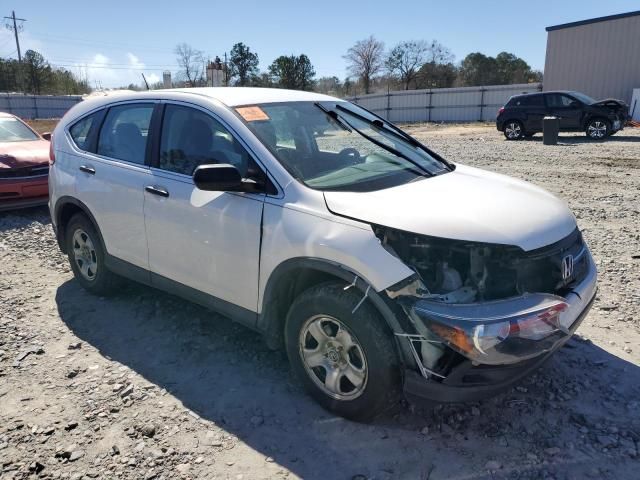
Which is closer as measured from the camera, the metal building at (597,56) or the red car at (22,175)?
the red car at (22,175)

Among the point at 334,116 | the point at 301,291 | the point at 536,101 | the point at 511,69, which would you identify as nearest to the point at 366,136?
the point at 334,116

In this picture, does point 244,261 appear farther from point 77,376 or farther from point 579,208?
point 579,208

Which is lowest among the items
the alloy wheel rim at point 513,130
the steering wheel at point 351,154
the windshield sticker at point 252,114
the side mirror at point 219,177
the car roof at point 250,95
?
the alloy wheel rim at point 513,130

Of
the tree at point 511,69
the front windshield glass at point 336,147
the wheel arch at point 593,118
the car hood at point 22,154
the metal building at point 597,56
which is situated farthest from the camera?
the tree at point 511,69

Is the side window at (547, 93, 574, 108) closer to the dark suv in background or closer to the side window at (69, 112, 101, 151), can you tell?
the dark suv in background

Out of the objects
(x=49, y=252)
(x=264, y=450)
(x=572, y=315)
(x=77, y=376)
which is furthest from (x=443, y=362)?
(x=49, y=252)

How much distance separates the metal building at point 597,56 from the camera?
84.4ft

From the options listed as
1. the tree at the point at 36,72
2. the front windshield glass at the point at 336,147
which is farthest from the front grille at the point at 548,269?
the tree at the point at 36,72

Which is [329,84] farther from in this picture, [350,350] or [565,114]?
[350,350]

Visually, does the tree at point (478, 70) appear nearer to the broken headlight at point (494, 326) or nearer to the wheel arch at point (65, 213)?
the wheel arch at point (65, 213)

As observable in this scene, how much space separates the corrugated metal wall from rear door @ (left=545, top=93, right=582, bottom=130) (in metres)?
39.6

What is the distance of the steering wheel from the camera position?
3.51 meters

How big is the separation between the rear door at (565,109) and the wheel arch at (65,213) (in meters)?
17.4

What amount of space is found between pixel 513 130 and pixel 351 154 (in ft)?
56.8
